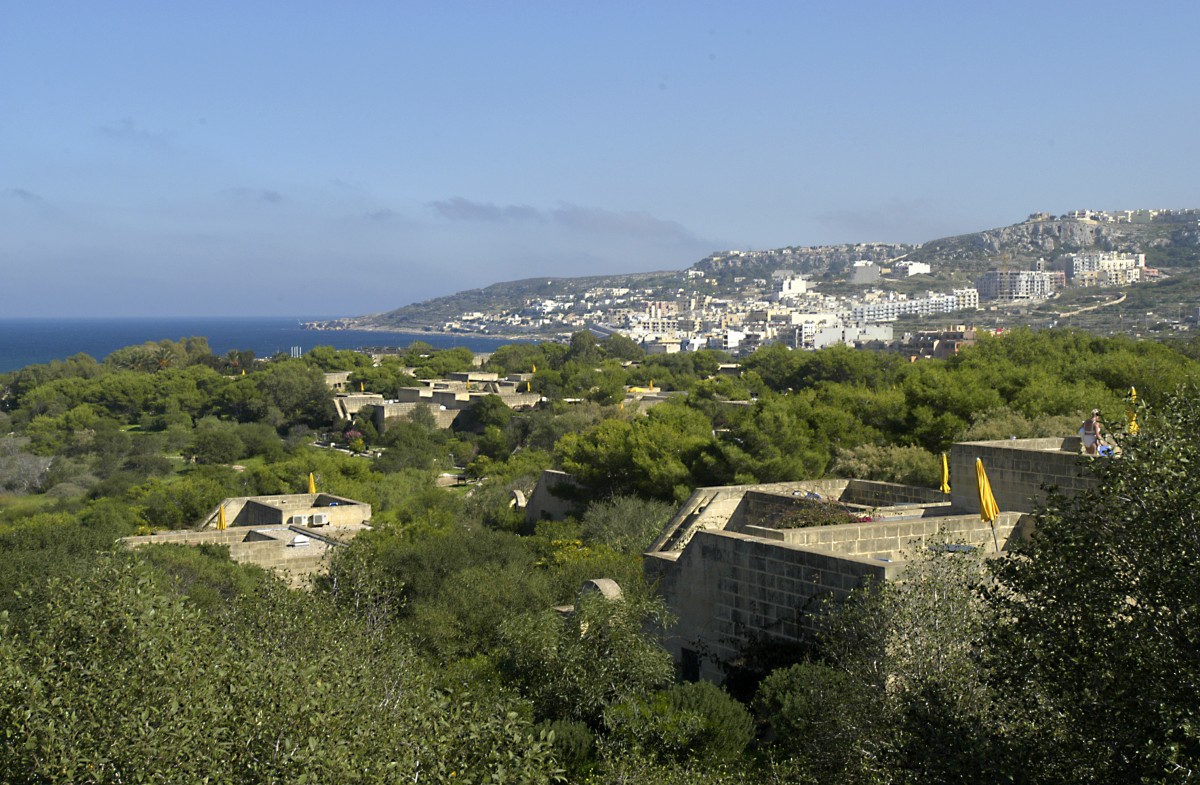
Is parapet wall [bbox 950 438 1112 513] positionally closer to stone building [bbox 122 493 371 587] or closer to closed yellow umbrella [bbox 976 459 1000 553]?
closed yellow umbrella [bbox 976 459 1000 553]

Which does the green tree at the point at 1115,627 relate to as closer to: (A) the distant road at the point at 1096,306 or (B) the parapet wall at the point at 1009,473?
(B) the parapet wall at the point at 1009,473

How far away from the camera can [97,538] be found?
19.7 m

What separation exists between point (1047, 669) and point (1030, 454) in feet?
23.0

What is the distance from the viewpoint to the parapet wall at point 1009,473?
43.0ft

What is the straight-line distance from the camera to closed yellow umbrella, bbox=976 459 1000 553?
12.6 meters

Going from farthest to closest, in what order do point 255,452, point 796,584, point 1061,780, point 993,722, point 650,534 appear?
point 255,452
point 650,534
point 796,584
point 993,722
point 1061,780

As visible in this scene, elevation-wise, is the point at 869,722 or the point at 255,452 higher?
the point at 869,722

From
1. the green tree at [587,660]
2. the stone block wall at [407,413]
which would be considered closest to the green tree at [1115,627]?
the green tree at [587,660]

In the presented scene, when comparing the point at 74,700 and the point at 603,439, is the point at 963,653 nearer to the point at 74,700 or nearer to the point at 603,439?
the point at 74,700

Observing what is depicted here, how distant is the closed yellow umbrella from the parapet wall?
34 centimetres

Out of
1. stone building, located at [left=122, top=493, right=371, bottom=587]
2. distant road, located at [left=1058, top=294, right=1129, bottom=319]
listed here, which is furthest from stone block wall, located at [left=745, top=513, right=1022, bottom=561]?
distant road, located at [left=1058, top=294, right=1129, bottom=319]

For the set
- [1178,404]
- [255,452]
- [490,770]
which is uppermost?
[1178,404]

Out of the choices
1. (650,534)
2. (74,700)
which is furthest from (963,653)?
(650,534)

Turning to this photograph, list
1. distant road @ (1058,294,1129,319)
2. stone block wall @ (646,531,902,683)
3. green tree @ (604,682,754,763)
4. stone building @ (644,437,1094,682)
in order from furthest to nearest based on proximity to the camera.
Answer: distant road @ (1058,294,1129,319)
stone building @ (644,437,1094,682)
stone block wall @ (646,531,902,683)
green tree @ (604,682,754,763)
